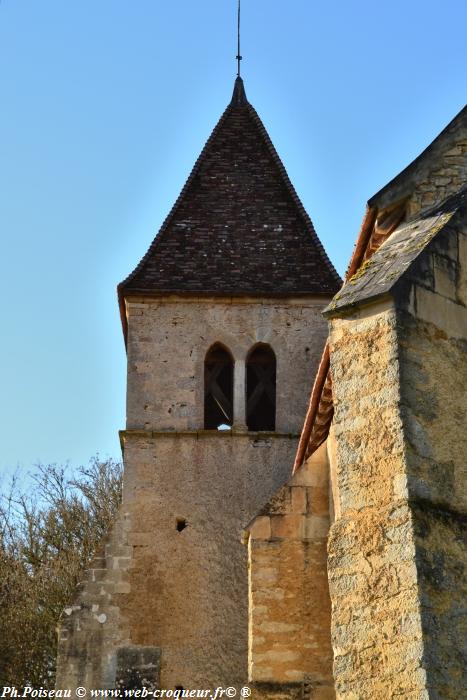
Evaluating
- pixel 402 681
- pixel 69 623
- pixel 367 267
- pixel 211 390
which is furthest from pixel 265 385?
pixel 402 681

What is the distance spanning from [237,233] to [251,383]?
2.06 meters

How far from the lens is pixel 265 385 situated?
18031 millimetres

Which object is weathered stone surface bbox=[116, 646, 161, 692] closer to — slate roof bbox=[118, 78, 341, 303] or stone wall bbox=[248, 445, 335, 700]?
slate roof bbox=[118, 78, 341, 303]

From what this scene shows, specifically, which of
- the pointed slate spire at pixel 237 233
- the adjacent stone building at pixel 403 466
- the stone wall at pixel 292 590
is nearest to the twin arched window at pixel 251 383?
the pointed slate spire at pixel 237 233

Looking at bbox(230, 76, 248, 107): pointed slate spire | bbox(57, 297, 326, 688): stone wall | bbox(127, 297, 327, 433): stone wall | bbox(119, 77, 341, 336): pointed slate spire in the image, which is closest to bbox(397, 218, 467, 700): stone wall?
bbox(57, 297, 326, 688): stone wall

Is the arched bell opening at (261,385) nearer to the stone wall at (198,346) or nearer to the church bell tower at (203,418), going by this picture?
the church bell tower at (203,418)

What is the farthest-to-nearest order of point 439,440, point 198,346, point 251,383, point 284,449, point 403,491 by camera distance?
1. point 251,383
2. point 198,346
3. point 284,449
4. point 439,440
5. point 403,491

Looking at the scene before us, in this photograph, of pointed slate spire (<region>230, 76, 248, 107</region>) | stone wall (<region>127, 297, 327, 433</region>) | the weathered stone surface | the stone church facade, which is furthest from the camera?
pointed slate spire (<region>230, 76, 248, 107</region>)

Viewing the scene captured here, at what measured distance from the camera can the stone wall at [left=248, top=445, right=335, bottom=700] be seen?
36.7 ft

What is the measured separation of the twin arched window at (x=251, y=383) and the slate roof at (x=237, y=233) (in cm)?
76

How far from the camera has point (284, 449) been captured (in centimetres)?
1723

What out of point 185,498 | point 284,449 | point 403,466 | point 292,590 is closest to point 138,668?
point 185,498

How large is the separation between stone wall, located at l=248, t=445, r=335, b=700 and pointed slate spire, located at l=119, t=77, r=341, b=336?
A: 22.1 feet

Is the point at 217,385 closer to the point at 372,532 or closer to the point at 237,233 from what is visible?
the point at 237,233
